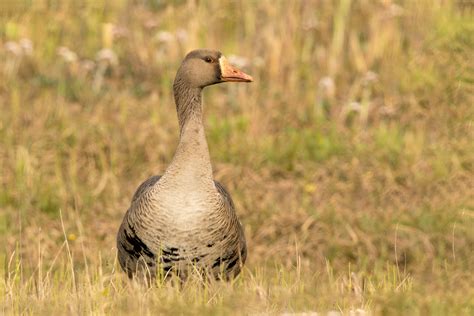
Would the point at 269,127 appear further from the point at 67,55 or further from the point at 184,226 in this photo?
the point at 184,226

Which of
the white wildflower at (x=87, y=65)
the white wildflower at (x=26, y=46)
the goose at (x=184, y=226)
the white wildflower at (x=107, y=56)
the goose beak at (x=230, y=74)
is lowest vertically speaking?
the goose at (x=184, y=226)

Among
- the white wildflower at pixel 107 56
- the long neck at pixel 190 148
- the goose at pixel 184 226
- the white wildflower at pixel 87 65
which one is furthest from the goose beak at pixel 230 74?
the white wildflower at pixel 87 65

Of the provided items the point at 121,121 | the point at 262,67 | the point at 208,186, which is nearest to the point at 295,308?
the point at 208,186

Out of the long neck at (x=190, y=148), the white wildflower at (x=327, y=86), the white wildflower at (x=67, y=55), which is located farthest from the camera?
the white wildflower at (x=67, y=55)

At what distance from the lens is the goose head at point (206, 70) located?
264 inches

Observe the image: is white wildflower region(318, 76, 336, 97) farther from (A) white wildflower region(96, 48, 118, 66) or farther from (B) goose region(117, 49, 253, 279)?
(B) goose region(117, 49, 253, 279)

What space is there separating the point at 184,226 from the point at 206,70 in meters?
1.22

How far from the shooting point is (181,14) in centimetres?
1222

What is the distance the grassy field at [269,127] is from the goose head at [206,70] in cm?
127

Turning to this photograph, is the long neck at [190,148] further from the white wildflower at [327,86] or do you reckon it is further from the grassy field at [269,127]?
the white wildflower at [327,86]

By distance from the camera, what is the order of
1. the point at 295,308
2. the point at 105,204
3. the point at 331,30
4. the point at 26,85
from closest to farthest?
1. the point at 295,308
2. the point at 105,204
3. the point at 26,85
4. the point at 331,30

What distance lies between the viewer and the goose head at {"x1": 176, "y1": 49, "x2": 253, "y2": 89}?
22.0ft

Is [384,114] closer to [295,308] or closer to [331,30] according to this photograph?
[331,30]

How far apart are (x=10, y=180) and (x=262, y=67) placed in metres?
3.11
